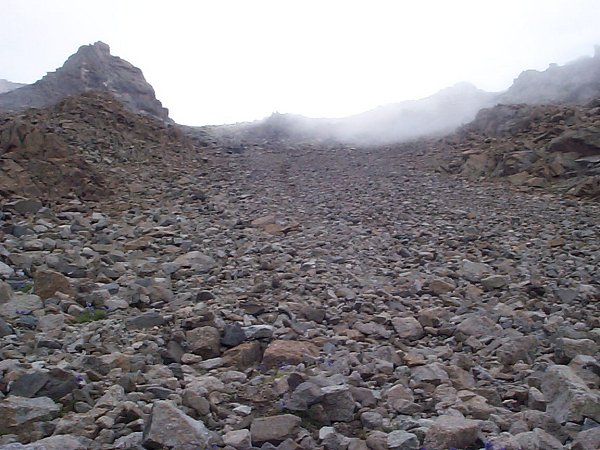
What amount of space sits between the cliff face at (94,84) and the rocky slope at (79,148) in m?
7.39

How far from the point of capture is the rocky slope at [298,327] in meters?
3.37

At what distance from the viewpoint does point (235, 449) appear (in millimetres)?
3139

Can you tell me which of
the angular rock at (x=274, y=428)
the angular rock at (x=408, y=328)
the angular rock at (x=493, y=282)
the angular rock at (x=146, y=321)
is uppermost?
the angular rock at (x=146, y=321)

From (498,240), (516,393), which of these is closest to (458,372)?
(516,393)

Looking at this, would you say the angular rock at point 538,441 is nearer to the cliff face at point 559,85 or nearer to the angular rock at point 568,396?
the angular rock at point 568,396

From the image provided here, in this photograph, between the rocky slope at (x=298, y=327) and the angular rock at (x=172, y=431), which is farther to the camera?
the rocky slope at (x=298, y=327)

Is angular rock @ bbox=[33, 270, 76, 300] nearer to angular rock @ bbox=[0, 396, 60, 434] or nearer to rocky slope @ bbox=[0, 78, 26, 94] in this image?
angular rock @ bbox=[0, 396, 60, 434]

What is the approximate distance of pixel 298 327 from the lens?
17.4 ft

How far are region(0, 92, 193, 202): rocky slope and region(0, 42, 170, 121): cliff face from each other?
7.39m

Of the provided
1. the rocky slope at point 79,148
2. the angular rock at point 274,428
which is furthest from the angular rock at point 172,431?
the rocky slope at point 79,148

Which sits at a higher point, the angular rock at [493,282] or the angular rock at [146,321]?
the angular rock at [146,321]

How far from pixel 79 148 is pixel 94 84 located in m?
13.4

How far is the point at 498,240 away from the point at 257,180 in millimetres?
7277

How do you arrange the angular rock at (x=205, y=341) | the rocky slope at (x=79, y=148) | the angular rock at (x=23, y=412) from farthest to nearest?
the rocky slope at (x=79, y=148) → the angular rock at (x=205, y=341) → the angular rock at (x=23, y=412)
